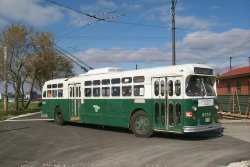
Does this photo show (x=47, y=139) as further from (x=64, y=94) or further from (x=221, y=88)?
(x=221, y=88)

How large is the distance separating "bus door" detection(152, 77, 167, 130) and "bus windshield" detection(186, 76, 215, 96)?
3.22ft

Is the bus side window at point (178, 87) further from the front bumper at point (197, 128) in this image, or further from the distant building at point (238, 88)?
the distant building at point (238, 88)

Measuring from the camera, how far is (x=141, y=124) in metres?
15.4

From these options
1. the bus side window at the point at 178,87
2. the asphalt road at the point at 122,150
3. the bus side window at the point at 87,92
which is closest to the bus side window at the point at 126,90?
the asphalt road at the point at 122,150

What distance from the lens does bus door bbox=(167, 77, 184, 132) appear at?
13984 mm

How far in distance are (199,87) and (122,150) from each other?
4126 millimetres

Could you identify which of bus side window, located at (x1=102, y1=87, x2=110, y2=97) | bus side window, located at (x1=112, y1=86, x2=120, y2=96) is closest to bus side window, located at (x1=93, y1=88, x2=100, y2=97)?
bus side window, located at (x1=102, y1=87, x2=110, y2=97)

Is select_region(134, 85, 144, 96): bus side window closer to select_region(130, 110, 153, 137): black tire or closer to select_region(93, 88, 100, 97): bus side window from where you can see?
select_region(130, 110, 153, 137): black tire

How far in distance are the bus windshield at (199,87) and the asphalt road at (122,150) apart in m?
1.64

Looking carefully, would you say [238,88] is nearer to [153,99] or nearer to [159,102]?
[153,99]

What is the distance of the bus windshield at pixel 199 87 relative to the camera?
14.1 m

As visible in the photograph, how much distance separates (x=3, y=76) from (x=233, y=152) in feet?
105

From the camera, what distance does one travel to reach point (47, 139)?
1518 centimetres

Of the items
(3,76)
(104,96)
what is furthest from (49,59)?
(104,96)
